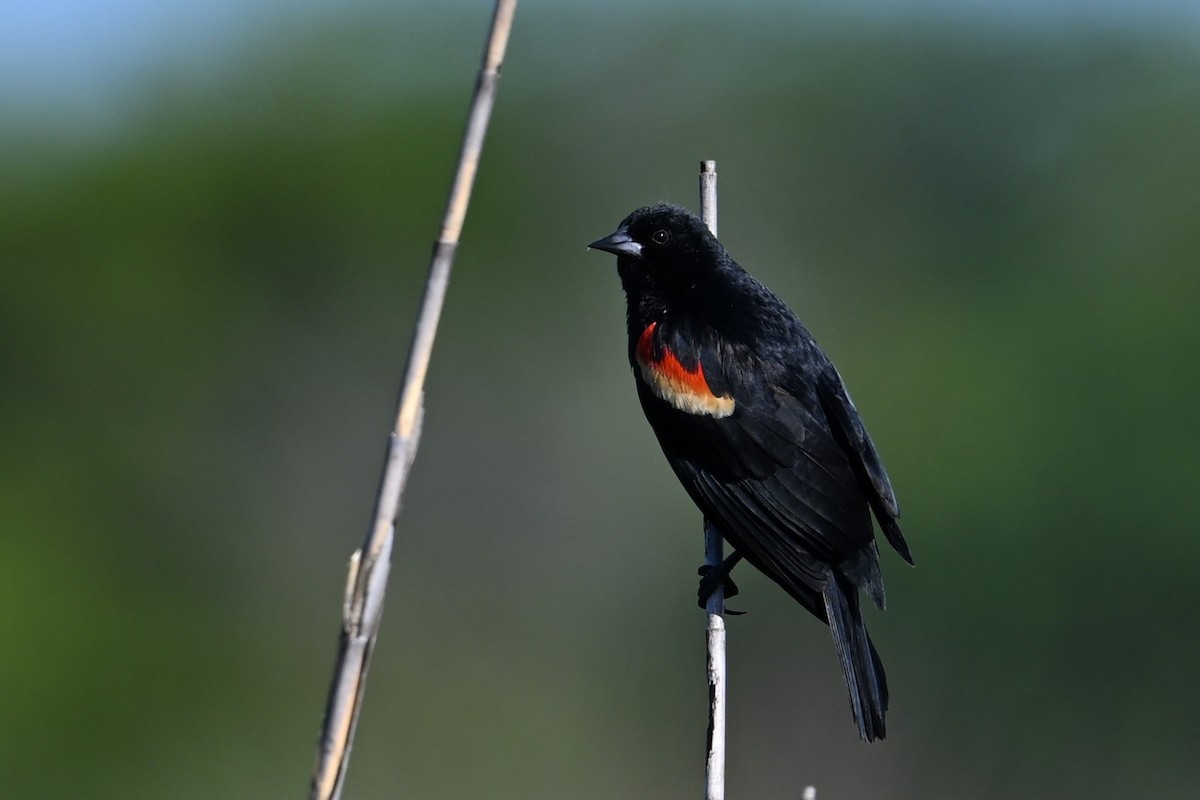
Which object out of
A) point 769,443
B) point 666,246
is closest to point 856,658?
point 769,443

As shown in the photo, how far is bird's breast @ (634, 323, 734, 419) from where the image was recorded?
3.38 m

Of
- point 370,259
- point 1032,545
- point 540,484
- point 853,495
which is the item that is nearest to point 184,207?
point 370,259

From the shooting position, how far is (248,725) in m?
13.3

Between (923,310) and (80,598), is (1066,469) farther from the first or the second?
(80,598)

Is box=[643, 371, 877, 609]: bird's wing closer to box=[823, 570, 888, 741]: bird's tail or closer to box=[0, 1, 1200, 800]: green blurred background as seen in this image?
box=[823, 570, 888, 741]: bird's tail

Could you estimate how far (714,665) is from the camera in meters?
2.48

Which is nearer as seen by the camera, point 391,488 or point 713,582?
point 391,488

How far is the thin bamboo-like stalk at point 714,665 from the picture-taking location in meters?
2.22

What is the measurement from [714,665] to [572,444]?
11.4 meters

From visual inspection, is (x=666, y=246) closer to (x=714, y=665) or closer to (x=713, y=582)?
(x=713, y=582)

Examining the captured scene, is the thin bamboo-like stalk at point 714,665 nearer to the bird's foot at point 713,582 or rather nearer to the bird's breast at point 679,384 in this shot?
the bird's foot at point 713,582

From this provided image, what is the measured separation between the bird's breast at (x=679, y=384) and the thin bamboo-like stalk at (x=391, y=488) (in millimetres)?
1873

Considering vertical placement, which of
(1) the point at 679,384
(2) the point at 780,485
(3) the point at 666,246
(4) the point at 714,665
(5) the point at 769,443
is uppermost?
(3) the point at 666,246

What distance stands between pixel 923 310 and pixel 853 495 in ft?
45.0
